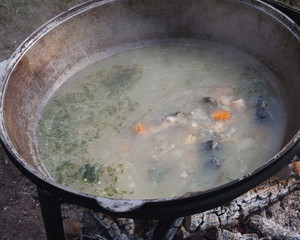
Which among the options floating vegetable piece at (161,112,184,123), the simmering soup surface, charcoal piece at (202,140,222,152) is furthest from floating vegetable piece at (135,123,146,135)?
charcoal piece at (202,140,222,152)

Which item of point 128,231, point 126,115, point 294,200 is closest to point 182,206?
point 128,231

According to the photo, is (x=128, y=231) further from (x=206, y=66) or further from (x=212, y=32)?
(x=212, y=32)

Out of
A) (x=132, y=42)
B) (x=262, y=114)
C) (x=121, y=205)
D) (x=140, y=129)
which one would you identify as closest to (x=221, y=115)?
(x=262, y=114)

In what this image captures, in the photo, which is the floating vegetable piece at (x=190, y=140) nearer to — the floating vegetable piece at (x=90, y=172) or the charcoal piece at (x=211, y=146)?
the charcoal piece at (x=211, y=146)

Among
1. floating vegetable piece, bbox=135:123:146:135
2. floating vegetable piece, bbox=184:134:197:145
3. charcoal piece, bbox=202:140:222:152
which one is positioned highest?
floating vegetable piece, bbox=135:123:146:135

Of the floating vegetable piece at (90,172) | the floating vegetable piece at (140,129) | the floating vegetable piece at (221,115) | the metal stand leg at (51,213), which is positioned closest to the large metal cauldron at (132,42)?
the metal stand leg at (51,213)

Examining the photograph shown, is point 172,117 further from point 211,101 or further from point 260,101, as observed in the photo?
point 260,101

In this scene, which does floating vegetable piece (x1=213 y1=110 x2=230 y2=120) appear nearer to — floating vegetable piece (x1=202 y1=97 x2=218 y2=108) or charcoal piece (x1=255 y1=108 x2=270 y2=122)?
floating vegetable piece (x1=202 y1=97 x2=218 y2=108)

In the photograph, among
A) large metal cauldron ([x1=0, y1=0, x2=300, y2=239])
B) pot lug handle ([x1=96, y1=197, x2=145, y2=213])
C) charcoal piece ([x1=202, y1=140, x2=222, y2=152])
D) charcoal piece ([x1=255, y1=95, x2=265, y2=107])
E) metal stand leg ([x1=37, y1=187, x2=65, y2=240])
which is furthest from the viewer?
Answer: charcoal piece ([x1=255, y1=95, x2=265, y2=107])
